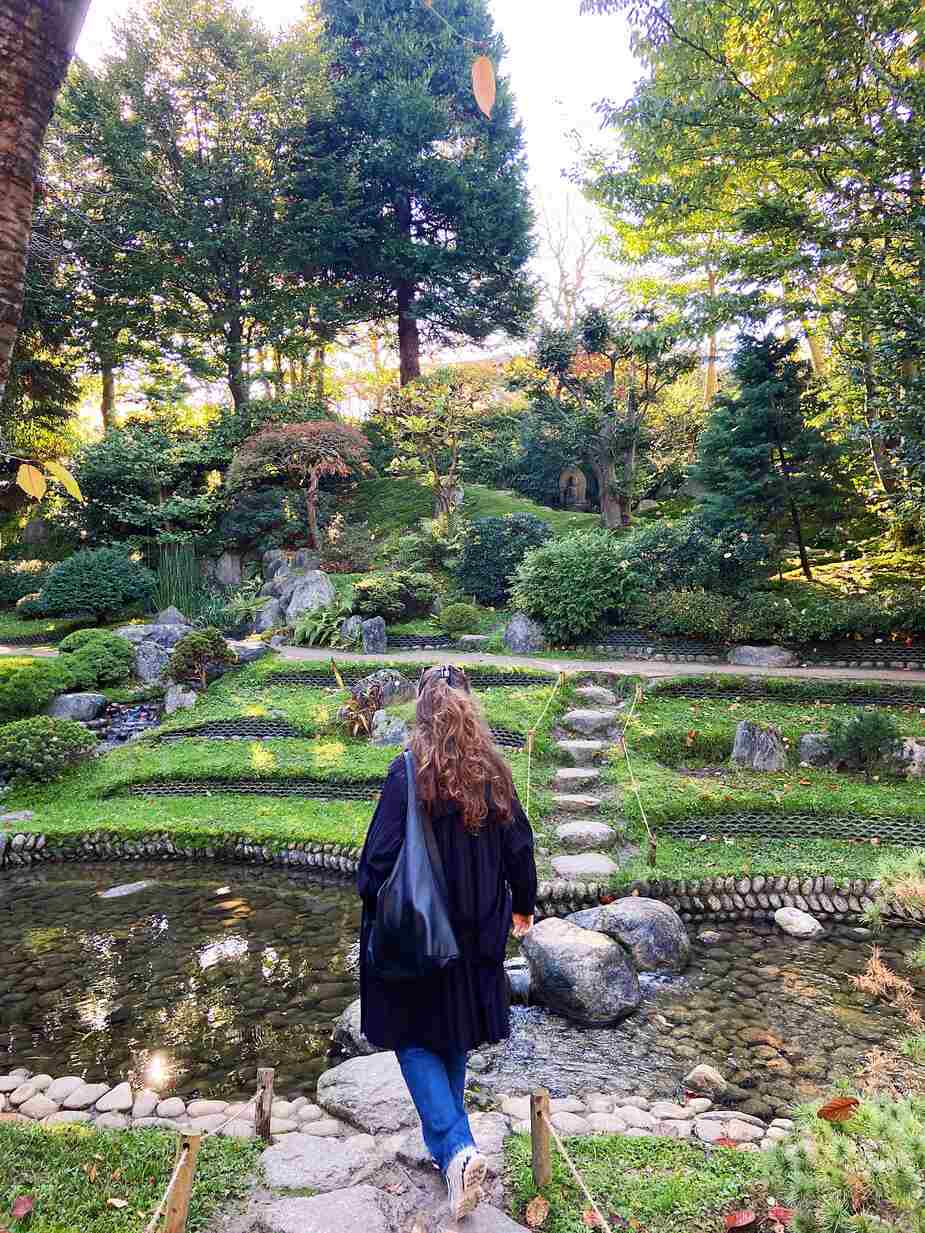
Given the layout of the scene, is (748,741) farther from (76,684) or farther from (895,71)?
(76,684)

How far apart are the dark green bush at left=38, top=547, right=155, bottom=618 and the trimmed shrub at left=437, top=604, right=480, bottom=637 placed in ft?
22.1

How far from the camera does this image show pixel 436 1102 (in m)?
2.42

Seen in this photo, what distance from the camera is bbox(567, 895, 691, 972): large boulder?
4.75 m

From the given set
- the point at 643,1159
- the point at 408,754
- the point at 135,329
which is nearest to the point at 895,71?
the point at 408,754

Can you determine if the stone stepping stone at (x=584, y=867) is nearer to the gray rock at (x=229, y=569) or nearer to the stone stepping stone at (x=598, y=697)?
the stone stepping stone at (x=598, y=697)

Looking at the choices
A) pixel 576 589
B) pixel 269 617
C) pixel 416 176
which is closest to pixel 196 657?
pixel 269 617

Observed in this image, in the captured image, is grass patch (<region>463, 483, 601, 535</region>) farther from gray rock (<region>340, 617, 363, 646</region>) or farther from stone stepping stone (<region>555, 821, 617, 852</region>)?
stone stepping stone (<region>555, 821, 617, 852</region>)

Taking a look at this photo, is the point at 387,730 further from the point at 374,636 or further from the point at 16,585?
the point at 16,585

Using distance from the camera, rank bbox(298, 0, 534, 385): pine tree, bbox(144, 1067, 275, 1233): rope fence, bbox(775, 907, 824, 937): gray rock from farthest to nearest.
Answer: bbox(298, 0, 534, 385): pine tree
bbox(775, 907, 824, 937): gray rock
bbox(144, 1067, 275, 1233): rope fence

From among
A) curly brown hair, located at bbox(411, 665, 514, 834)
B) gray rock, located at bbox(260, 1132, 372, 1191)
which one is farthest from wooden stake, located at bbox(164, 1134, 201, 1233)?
curly brown hair, located at bbox(411, 665, 514, 834)

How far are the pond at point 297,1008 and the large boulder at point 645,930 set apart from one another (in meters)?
0.12

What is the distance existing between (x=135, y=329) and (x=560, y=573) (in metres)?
15.6

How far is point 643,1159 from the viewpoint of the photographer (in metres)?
2.71

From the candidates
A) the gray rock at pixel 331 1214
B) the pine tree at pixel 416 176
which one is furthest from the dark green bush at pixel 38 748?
the pine tree at pixel 416 176
